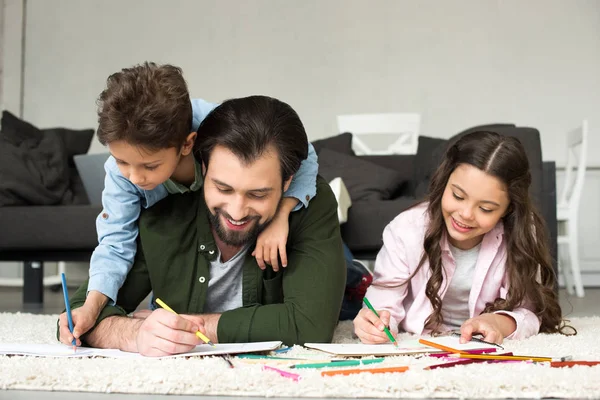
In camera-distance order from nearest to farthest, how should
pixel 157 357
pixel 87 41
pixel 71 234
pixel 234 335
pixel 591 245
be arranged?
pixel 157 357
pixel 234 335
pixel 71 234
pixel 591 245
pixel 87 41

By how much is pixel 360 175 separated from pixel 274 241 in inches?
71.6

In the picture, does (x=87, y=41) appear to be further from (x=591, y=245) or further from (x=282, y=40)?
(x=591, y=245)

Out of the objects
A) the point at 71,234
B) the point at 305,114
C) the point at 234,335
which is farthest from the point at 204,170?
the point at 305,114

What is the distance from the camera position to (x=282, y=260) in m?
1.63

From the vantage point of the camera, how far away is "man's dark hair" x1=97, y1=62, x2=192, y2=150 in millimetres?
1437

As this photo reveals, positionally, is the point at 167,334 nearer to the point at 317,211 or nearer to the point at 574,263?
the point at 317,211

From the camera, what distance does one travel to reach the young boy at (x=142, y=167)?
145 cm

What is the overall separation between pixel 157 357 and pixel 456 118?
4.25m

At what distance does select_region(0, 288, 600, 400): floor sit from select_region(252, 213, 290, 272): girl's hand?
1.77ft

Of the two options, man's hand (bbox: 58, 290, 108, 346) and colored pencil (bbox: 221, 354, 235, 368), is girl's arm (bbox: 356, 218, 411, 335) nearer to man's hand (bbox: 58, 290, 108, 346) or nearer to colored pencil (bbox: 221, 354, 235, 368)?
colored pencil (bbox: 221, 354, 235, 368)

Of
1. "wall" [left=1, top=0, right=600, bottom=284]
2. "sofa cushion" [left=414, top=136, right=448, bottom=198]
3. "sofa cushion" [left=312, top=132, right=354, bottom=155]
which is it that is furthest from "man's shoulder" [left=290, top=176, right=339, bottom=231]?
"wall" [left=1, top=0, right=600, bottom=284]

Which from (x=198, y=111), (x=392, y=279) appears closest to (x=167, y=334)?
(x=198, y=111)

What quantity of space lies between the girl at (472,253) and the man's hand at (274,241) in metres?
0.36

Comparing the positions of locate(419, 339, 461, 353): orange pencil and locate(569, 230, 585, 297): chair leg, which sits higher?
locate(419, 339, 461, 353): orange pencil
